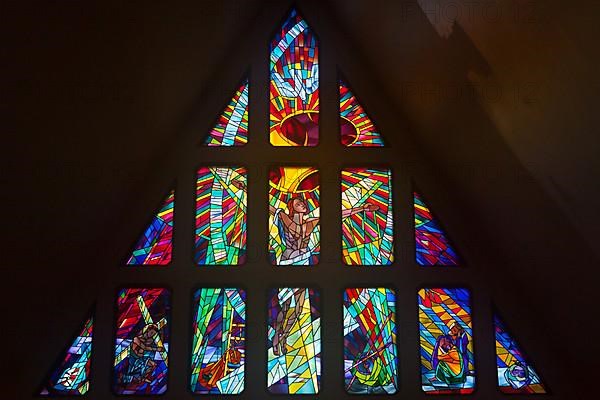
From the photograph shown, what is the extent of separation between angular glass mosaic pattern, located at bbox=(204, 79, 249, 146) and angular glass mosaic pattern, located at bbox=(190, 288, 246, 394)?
1168mm

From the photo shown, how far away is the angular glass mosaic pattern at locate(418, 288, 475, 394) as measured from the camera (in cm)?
539

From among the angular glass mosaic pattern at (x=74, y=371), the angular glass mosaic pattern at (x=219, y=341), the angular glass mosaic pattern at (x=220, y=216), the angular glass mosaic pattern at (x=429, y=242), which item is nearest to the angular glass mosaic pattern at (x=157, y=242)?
the angular glass mosaic pattern at (x=220, y=216)

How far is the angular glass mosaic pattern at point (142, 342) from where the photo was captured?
17.4 feet

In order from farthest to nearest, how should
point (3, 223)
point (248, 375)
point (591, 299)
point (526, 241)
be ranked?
point (248, 375) < point (526, 241) < point (591, 299) < point (3, 223)

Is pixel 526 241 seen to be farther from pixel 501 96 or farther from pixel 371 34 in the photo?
pixel 371 34

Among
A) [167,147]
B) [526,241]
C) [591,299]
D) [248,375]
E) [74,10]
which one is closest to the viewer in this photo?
[74,10]

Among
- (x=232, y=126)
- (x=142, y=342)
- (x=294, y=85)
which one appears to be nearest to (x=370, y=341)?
(x=142, y=342)

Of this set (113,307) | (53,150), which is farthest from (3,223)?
(113,307)

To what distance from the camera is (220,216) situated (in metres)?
5.67

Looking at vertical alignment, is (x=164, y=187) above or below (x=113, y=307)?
above

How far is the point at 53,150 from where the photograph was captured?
4008 mm

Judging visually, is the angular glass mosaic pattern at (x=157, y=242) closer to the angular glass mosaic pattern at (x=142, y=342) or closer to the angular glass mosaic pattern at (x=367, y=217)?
the angular glass mosaic pattern at (x=142, y=342)

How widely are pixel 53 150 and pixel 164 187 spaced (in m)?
1.69

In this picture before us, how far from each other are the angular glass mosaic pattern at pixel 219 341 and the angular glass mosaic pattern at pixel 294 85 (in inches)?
51.2
